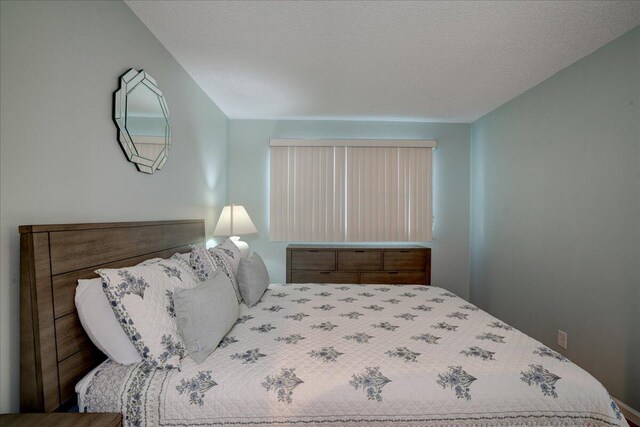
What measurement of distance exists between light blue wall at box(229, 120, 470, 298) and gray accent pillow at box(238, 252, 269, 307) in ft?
5.76

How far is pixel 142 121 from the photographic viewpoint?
1.86 meters

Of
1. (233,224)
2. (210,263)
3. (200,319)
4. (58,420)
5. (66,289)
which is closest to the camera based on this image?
(58,420)

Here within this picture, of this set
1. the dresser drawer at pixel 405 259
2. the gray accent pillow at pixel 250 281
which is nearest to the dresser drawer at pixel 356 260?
the dresser drawer at pixel 405 259

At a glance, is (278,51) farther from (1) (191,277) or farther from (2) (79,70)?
(1) (191,277)

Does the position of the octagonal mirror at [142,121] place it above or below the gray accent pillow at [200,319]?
above

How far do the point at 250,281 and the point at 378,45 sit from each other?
1914 mm

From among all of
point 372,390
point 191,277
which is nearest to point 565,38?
point 372,390

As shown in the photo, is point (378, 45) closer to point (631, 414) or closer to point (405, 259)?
point (405, 259)

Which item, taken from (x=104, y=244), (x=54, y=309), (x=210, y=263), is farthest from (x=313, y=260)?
(x=54, y=309)

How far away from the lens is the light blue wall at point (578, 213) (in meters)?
1.98

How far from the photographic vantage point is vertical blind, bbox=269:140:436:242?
3.94m

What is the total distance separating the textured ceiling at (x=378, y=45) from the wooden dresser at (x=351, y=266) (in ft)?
5.77

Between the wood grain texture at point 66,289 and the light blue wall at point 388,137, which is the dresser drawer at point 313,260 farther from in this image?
the wood grain texture at point 66,289

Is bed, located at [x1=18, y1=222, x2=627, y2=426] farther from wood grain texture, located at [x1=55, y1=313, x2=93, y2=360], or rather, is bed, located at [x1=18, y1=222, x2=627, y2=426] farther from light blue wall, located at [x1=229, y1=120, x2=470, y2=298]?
light blue wall, located at [x1=229, y1=120, x2=470, y2=298]
